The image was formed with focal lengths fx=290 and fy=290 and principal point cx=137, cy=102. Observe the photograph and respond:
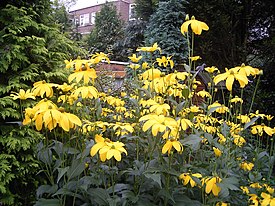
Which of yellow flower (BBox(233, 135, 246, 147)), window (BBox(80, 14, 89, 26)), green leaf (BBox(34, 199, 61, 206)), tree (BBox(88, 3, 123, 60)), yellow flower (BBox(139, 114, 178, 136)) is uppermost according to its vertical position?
window (BBox(80, 14, 89, 26))

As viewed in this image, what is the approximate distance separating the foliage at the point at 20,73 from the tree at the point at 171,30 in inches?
85.3

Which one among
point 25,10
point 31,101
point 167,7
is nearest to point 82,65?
point 31,101

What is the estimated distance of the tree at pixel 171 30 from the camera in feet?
13.6

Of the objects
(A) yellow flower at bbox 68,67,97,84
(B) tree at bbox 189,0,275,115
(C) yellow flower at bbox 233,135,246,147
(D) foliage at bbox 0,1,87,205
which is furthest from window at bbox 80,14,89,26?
(A) yellow flower at bbox 68,67,97,84

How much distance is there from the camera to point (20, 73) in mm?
2012

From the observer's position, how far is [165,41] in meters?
4.16

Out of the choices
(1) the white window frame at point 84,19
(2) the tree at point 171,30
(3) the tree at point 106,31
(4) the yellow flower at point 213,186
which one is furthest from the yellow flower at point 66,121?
(1) the white window frame at point 84,19

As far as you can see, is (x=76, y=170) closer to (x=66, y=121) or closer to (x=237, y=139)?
(x=66, y=121)

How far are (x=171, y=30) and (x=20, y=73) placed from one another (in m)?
2.71

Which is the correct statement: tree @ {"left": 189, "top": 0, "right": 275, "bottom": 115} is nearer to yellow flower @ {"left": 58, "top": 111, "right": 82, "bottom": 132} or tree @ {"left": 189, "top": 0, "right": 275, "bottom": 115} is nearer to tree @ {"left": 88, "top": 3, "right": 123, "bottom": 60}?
yellow flower @ {"left": 58, "top": 111, "right": 82, "bottom": 132}

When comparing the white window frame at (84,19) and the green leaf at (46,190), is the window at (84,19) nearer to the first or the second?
the white window frame at (84,19)

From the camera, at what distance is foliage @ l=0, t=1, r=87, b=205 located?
1.87 m

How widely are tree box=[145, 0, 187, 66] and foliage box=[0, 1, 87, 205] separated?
217 centimetres

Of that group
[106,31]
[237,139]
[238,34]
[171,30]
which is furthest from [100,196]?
[106,31]
